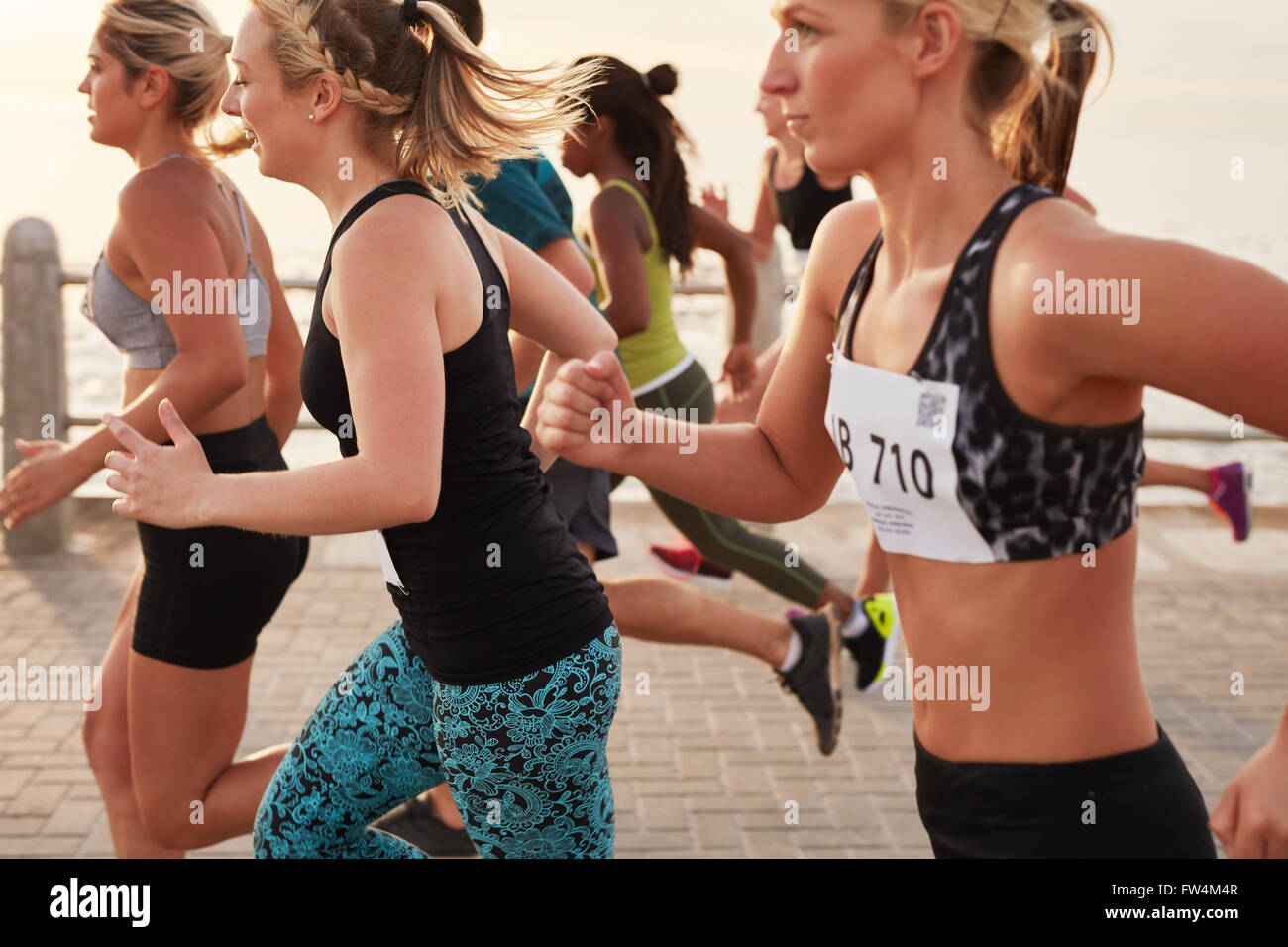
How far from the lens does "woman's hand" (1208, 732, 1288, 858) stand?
5.17 ft

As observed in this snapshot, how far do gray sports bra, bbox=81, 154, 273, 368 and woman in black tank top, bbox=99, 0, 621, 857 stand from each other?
79cm

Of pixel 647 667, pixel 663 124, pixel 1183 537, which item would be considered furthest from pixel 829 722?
pixel 1183 537

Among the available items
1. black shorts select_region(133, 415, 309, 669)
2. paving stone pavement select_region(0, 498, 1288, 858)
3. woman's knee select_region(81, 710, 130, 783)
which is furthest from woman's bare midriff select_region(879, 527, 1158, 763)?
paving stone pavement select_region(0, 498, 1288, 858)

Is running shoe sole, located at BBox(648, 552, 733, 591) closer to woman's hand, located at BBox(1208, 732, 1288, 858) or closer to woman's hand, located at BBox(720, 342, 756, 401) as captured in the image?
woman's hand, located at BBox(720, 342, 756, 401)

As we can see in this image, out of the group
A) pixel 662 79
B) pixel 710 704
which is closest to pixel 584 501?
pixel 710 704

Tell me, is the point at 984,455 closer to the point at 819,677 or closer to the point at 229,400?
the point at 229,400

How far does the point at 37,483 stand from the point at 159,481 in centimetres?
103

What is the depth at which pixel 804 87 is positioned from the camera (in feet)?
5.88

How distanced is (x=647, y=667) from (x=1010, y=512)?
4.16 meters

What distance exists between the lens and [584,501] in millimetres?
4168

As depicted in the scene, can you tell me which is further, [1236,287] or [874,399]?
[874,399]

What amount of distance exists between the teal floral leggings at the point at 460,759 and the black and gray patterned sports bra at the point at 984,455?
82 centimetres
